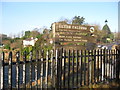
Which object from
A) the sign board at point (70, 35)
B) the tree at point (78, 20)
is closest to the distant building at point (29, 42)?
the sign board at point (70, 35)

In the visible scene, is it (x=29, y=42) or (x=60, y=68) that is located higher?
(x=29, y=42)

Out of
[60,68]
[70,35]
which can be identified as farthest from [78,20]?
[60,68]

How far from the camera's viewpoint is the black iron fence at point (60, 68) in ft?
9.71

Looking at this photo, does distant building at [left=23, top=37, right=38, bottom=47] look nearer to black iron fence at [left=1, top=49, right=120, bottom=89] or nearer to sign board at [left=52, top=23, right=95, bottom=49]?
sign board at [left=52, top=23, right=95, bottom=49]

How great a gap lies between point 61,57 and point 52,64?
0.97ft

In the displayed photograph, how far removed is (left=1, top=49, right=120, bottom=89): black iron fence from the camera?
2.96 m

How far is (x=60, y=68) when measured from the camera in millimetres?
3680

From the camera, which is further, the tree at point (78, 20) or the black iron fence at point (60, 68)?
the tree at point (78, 20)

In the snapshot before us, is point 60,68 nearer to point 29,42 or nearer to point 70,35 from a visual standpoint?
point 70,35

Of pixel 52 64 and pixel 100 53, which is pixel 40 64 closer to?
pixel 52 64

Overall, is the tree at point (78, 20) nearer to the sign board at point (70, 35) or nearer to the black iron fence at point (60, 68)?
the sign board at point (70, 35)

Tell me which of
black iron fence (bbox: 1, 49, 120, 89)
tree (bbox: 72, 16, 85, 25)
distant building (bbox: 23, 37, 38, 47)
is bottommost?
black iron fence (bbox: 1, 49, 120, 89)

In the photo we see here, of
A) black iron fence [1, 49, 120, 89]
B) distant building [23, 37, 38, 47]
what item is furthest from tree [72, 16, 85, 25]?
black iron fence [1, 49, 120, 89]

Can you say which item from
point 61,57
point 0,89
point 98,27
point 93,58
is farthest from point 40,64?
point 98,27
